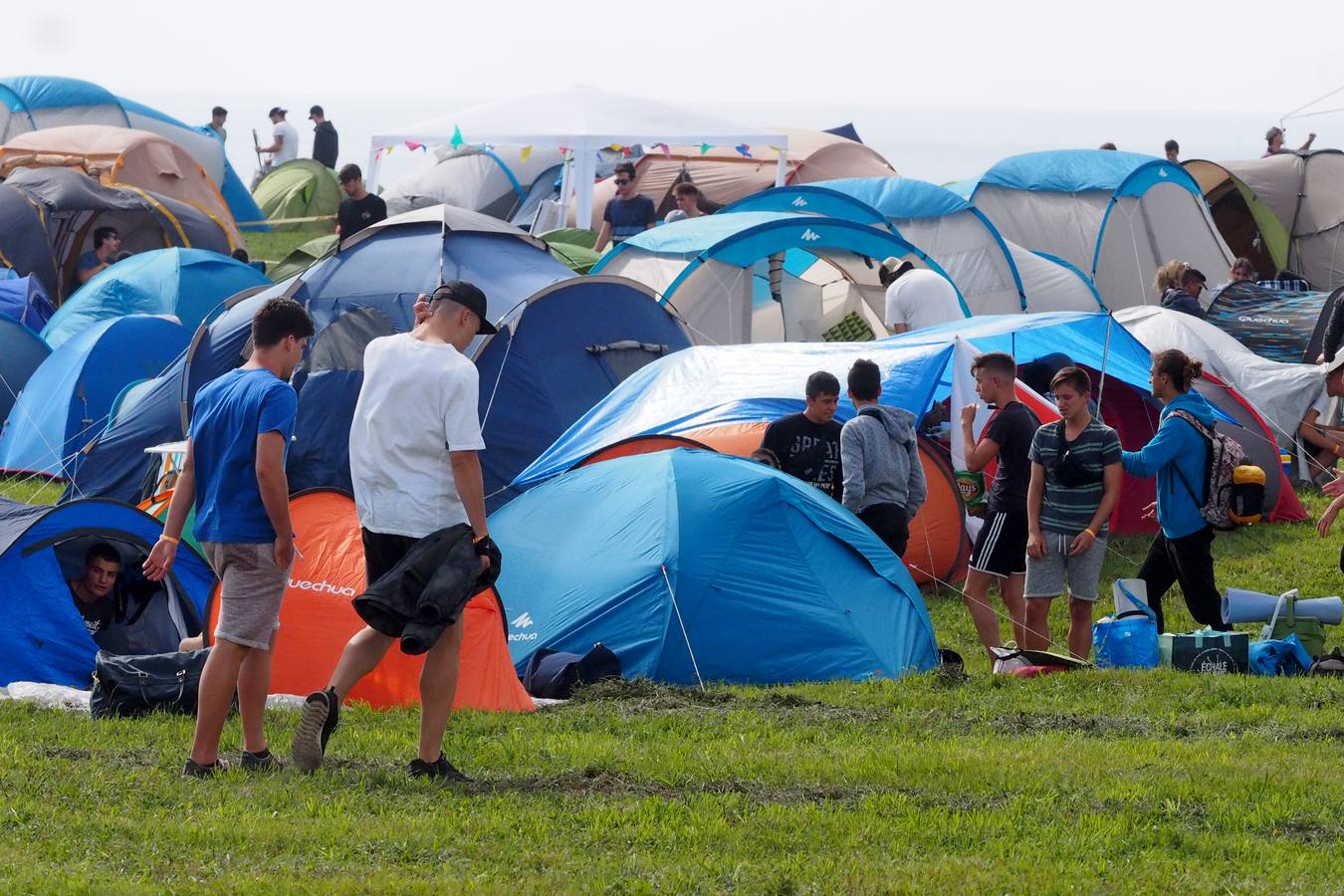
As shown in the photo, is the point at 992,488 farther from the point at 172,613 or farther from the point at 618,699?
the point at 172,613

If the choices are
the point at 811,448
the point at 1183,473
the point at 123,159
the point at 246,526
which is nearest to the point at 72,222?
the point at 123,159

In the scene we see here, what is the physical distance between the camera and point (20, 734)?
267 inches

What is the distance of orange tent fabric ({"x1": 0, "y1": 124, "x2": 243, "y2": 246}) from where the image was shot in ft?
74.3

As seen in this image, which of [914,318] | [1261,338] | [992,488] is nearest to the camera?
[992,488]

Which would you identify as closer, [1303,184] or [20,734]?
[20,734]

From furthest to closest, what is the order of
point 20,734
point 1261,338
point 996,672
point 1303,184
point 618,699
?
point 1303,184 → point 1261,338 → point 996,672 → point 618,699 → point 20,734

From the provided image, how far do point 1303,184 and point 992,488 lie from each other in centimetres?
1634

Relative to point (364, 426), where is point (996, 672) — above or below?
below

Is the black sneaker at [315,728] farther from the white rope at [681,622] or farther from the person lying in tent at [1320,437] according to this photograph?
the person lying in tent at [1320,437]

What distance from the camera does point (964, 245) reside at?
1969cm

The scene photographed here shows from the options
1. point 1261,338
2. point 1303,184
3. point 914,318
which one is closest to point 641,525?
point 914,318

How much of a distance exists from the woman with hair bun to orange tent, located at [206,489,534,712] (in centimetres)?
336

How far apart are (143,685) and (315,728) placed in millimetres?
1610

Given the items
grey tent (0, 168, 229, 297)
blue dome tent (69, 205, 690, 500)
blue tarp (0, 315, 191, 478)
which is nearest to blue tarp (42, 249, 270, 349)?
blue tarp (0, 315, 191, 478)
